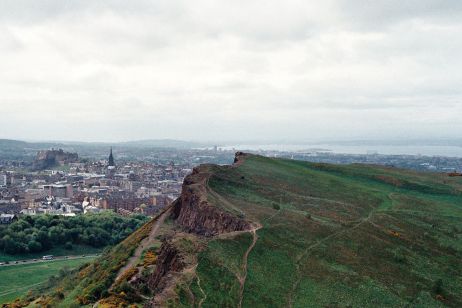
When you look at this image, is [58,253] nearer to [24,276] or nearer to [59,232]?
[59,232]

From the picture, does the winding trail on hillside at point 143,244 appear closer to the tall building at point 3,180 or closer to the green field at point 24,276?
the green field at point 24,276

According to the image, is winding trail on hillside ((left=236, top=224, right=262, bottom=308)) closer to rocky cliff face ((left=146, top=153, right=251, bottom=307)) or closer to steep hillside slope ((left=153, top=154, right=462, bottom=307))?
steep hillside slope ((left=153, top=154, right=462, bottom=307))

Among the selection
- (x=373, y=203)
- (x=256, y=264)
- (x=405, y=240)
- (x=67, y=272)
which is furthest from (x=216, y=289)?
(x=67, y=272)

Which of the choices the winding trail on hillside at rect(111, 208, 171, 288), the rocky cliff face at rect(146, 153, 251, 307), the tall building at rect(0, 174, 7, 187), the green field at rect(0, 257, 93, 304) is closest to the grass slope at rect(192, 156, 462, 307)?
the rocky cliff face at rect(146, 153, 251, 307)

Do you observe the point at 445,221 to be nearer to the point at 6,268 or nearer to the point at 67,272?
the point at 67,272

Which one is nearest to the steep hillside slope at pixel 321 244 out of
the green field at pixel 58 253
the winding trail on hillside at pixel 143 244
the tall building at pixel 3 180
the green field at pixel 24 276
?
the winding trail on hillside at pixel 143 244

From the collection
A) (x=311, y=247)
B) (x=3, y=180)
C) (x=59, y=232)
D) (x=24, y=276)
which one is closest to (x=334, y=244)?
(x=311, y=247)
